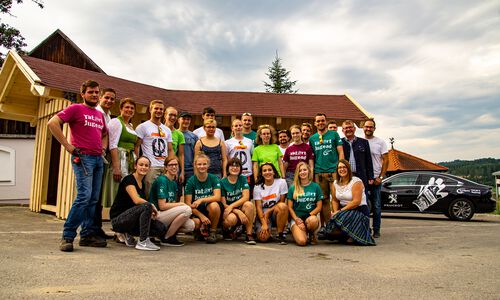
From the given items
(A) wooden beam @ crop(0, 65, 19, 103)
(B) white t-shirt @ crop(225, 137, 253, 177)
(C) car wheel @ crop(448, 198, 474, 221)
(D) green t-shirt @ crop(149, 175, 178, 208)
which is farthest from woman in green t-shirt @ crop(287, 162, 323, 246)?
(A) wooden beam @ crop(0, 65, 19, 103)

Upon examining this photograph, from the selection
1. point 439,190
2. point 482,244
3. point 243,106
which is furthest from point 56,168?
point 439,190

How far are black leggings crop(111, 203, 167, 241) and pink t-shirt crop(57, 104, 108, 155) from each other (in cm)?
85

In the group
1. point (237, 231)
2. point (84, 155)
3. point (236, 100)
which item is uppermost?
point (236, 100)

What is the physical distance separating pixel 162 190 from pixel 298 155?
2472mm

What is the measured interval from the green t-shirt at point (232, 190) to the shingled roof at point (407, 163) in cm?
2600

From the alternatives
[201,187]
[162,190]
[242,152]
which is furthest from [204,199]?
[242,152]

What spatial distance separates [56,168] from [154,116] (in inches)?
247

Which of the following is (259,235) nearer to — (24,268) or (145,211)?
(145,211)

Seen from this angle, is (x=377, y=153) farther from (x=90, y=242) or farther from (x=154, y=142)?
(x=90, y=242)

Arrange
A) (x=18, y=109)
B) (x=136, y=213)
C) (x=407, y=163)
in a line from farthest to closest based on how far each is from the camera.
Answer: (x=407, y=163), (x=18, y=109), (x=136, y=213)

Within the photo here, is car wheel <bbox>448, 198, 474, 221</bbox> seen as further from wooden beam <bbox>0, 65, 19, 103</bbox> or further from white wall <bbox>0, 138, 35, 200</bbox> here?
white wall <bbox>0, 138, 35, 200</bbox>

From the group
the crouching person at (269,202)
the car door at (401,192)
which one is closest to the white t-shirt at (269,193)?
the crouching person at (269,202)

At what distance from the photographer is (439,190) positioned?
11.0m

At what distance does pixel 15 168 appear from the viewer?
16703 mm
